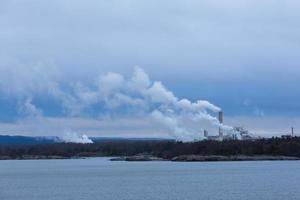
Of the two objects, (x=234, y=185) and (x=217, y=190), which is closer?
(x=217, y=190)

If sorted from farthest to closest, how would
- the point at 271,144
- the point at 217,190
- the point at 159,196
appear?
the point at 271,144
the point at 217,190
the point at 159,196

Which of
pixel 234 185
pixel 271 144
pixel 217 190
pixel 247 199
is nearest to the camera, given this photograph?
pixel 247 199

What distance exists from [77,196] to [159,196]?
7.57 m

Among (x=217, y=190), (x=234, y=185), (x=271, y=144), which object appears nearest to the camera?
(x=217, y=190)

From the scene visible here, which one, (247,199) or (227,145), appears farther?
Result: (227,145)

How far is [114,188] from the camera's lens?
84438 millimetres

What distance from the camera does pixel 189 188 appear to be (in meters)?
81.1

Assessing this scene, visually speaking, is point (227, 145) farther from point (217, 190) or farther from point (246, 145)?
point (217, 190)

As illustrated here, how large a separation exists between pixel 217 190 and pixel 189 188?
5.27 meters

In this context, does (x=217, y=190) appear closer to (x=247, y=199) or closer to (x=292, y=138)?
(x=247, y=199)

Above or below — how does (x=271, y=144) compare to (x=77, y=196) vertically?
above

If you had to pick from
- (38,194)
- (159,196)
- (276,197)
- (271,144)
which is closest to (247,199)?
(276,197)

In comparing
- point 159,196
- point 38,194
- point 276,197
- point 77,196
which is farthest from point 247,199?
point 38,194

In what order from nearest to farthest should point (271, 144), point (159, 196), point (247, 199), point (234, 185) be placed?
point (247, 199) → point (159, 196) → point (234, 185) → point (271, 144)
